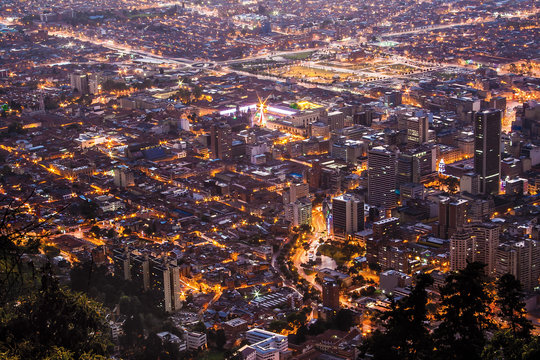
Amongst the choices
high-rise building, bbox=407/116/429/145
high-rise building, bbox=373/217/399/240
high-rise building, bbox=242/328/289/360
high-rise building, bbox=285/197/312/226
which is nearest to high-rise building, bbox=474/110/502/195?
high-rise building, bbox=407/116/429/145

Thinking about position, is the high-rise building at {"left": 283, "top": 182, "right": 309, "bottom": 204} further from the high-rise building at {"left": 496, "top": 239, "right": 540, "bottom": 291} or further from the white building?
the white building

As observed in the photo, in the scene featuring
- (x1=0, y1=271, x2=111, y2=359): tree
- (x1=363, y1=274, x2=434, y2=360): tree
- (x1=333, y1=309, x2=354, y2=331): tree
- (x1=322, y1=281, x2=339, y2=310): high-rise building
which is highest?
(x1=0, y1=271, x2=111, y2=359): tree

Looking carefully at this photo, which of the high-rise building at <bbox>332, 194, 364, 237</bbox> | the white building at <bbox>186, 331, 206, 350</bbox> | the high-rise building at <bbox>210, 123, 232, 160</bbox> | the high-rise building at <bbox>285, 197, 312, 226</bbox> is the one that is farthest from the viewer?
the high-rise building at <bbox>210, 123, 232, 160</bbox>

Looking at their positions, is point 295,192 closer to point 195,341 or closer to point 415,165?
point 415,165

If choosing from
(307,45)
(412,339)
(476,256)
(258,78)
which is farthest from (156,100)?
(412,339)

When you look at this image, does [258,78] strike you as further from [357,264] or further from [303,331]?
[303,331]

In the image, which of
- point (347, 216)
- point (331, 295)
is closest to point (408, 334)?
point (331, 295)

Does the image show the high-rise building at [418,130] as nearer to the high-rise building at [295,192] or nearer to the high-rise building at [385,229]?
the high-rise building at [295,192]
